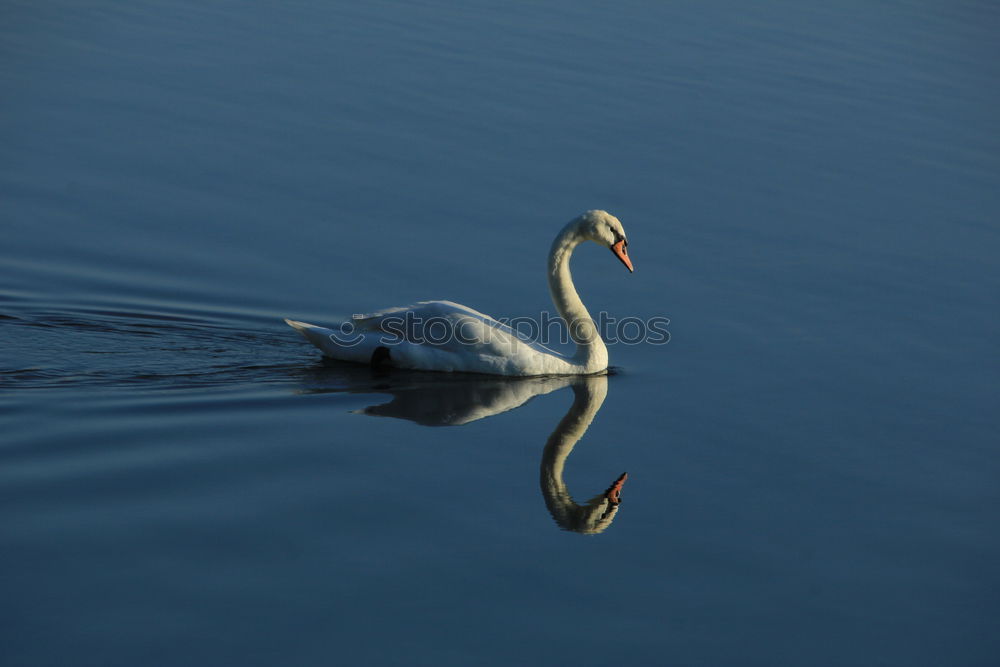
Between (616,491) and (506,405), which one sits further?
(506,405)

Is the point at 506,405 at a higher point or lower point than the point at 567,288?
lower

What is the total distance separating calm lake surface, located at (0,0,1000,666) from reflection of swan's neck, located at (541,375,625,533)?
5 centimetres

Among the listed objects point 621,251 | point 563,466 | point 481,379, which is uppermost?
point 621,251

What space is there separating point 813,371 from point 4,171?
9.57m

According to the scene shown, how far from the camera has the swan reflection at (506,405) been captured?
8555 mm

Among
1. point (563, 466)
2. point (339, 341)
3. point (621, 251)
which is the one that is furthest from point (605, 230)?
point (563, 466)

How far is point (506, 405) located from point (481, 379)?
2.16 ft

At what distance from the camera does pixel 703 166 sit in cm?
1622

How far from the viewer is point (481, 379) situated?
10875mm

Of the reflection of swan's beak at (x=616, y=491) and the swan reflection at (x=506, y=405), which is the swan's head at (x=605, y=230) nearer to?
the swan reflection at (x=506, y=405)

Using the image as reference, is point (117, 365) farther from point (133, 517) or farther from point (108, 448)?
point (133, 517)

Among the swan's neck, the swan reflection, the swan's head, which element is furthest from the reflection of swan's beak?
the swan's head

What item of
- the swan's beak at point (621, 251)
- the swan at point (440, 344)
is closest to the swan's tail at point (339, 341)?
the swan at point (440, 344)

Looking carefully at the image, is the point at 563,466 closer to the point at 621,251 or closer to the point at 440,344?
the point at 440,344
